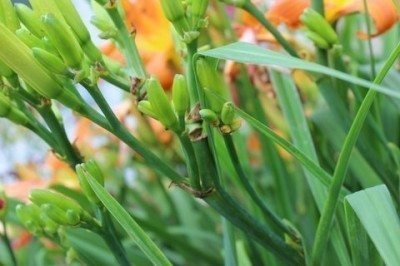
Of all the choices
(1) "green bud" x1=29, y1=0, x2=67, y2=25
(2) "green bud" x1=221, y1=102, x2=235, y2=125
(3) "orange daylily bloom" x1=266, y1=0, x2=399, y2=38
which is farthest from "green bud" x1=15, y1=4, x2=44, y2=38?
(3) "orange daylily bloom" x1=266, y1=0, x2=399, y2=38

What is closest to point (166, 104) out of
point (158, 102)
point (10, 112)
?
point (158, 102)

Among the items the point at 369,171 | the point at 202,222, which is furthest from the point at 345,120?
the point at 202,222

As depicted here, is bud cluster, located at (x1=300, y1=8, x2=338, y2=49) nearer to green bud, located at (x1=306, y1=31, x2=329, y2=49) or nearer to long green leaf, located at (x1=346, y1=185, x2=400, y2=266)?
green bud, located at (x1=306, y1=31, x2=329, y2=49)

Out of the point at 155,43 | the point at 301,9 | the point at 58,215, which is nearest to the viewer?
the point at 58,215

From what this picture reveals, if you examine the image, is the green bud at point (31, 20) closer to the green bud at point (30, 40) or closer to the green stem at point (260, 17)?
the green bud at point (30, 40)

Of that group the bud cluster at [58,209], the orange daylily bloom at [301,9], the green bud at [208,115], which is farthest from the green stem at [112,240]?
the orange daylily bloom at [301,9]

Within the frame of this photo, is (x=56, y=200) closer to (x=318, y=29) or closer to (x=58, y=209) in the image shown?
(x=58, y=209)
